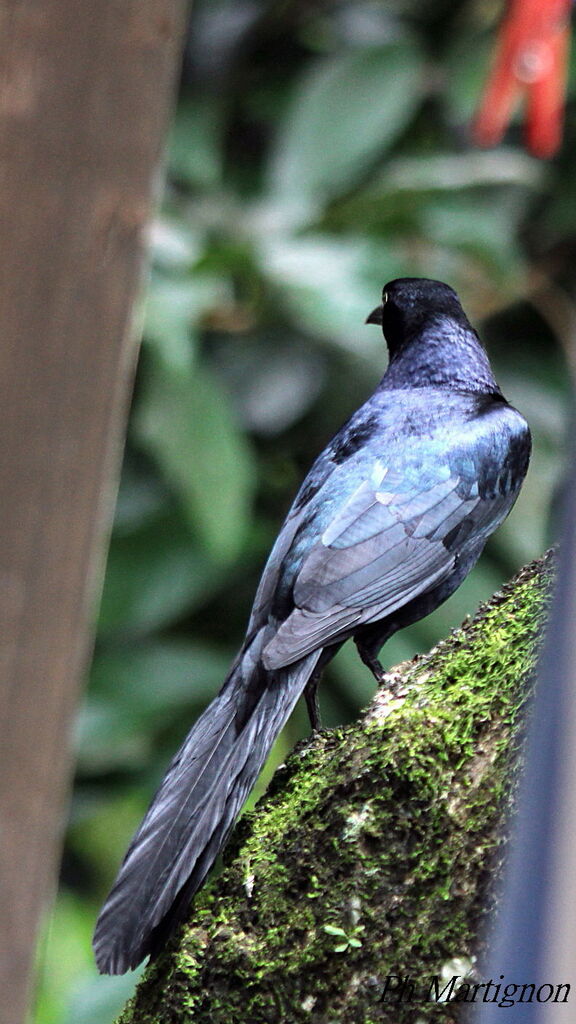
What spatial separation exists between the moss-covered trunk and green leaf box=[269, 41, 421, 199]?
4.41ft

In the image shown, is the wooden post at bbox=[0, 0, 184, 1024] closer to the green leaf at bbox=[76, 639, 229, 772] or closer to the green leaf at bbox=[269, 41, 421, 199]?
the green leaf at bbox=[76, 639, 229, 772]

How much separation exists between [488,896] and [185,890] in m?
0.14

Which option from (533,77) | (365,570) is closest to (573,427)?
(365,570)

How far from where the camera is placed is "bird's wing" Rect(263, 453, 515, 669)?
0.58 meters

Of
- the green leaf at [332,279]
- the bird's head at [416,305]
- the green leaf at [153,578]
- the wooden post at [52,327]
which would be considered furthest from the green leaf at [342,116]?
the bird's head at [416,305]

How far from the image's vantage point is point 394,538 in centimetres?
60

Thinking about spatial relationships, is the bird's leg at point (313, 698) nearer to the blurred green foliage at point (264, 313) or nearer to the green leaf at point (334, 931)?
the green leaf at point (334, 931)

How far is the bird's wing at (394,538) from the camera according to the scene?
58cm

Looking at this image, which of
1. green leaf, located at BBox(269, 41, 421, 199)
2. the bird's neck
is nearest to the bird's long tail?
the bird's neck

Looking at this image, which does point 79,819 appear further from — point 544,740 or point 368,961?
point 544,740

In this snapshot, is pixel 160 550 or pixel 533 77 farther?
pixel 160 550

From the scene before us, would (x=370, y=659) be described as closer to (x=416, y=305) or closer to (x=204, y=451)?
(x=416, y=305)

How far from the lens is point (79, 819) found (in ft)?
5.92

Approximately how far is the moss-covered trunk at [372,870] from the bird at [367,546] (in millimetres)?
35
